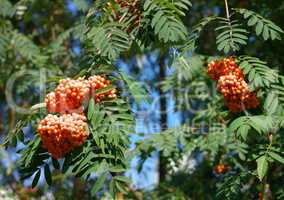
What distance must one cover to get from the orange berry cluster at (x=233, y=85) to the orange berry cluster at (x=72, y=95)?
1.95 ft

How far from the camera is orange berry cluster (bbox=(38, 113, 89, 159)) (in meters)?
2.36

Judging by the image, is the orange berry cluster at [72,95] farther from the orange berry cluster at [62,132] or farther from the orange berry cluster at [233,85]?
the orange berry cluster at [233,85]

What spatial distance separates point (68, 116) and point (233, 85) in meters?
0.81

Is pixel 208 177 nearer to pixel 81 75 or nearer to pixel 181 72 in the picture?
pixel 181 72

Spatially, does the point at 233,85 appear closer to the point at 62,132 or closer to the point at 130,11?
the point at 130,11

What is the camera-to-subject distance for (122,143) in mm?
2574

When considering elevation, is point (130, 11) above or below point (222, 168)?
above

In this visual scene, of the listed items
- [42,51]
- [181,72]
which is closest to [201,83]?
[181,72]

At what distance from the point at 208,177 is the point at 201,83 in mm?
800

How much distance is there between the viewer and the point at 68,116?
2385mm

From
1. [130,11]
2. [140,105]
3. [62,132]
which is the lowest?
[62,132]

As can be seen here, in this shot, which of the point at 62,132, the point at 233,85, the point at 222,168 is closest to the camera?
the point at 62,132

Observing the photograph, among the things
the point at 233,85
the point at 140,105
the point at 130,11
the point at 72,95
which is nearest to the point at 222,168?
the point at 140,105

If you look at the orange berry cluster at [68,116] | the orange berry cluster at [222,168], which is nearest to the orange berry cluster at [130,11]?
the orange berry cluster at [68,116]
